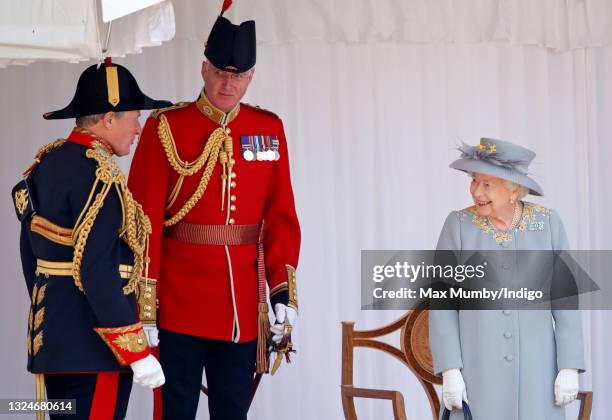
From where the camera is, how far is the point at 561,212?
5.80 meters

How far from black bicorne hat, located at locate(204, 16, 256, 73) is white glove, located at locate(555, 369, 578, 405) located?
1.43 meters

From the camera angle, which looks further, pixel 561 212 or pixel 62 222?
pixel 561 212

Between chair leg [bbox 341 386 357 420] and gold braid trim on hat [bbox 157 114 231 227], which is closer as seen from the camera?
gold braid trim on hat [bbox 157 114 231 227]

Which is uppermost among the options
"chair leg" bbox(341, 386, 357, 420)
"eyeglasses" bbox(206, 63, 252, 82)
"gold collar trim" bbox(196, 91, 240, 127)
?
"eyeglasses" bbox(206, 63, 252, 82)

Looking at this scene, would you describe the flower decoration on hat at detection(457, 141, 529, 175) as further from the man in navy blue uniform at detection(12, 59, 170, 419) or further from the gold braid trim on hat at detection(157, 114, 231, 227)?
the man in navy blue uniform at detection(12, 59, 170, 419)

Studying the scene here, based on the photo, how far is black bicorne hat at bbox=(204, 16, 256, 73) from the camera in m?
3.84

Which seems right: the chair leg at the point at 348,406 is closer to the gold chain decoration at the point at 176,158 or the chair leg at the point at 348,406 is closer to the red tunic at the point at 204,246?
the red tunic at the point at 204,246

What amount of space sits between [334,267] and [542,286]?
6.11 feet

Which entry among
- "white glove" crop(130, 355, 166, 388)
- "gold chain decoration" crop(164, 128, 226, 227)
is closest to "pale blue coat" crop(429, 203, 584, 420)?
"gold chain decoration" crop(164, 128, 226, 227)

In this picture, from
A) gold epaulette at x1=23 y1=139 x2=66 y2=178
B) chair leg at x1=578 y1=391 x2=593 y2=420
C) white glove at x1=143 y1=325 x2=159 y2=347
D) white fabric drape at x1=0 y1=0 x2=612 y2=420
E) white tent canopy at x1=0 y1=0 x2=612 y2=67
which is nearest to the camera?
gold epaulette at x1=23 y1=139 x2=66 y2=178

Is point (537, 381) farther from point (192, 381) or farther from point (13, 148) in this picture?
point (13, 148)

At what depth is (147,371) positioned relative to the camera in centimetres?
334

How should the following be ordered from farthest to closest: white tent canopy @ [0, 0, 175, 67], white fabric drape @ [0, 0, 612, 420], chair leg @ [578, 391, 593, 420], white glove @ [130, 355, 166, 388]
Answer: white fabric drape @ [0, 0, 612, 420], chair leg @ [578, 391, 593, 420], white glove @ [130, 355, 166, 388], white tent canopy @ [0, 0, 175, 67]

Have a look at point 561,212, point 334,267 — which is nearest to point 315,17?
point 334,267
